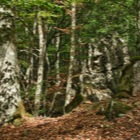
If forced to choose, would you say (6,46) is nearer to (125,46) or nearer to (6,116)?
(6,116)

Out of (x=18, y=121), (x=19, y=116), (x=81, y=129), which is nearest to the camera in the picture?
(x=81, y=129)

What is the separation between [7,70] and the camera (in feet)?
31.2

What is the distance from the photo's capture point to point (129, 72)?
42.7ft

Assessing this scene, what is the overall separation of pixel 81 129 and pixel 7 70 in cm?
330

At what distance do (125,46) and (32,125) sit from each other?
13.1 meters

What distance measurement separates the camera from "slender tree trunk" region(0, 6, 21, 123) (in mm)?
9328

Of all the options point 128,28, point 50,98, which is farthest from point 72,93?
point 128,28

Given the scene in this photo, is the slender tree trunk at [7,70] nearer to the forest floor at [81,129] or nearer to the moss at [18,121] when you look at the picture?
the moss at [18,121]

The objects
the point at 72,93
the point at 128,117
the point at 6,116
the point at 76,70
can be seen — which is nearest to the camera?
the point at 128,117

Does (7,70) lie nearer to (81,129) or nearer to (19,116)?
(19,116)

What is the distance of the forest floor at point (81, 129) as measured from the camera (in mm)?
7555

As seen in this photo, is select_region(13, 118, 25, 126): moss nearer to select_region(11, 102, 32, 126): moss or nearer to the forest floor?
select_region(11, 102, 32, 126): moss

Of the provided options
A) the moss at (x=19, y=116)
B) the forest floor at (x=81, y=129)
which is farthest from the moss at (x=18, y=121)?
the forest floor at (x=81, y=129)

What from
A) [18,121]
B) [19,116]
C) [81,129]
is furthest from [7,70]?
[81,129]
